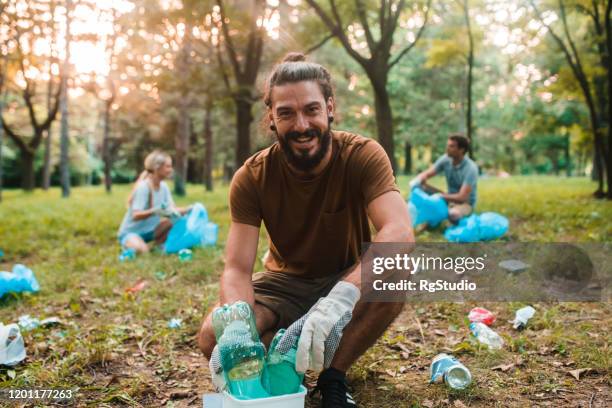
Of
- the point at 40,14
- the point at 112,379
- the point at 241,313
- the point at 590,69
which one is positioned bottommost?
the point at 112,379

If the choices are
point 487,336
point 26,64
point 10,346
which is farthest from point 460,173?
point 26,64

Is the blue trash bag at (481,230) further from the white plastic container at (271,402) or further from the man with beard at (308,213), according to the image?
the white plastic container at (271,402)

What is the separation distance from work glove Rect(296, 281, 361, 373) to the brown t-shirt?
0.56 meters

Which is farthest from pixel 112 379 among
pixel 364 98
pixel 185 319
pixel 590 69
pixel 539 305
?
pixel 364 98

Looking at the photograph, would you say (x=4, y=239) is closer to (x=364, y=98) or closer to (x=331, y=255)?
(x=331, y=255)

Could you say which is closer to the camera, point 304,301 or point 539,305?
point 304,301

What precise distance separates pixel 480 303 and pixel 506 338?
2.39 ft

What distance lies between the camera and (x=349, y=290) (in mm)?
2301

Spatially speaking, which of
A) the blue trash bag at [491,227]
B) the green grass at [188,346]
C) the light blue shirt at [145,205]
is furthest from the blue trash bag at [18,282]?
the blue trash bag at [491,227]

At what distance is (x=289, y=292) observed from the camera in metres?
2.89

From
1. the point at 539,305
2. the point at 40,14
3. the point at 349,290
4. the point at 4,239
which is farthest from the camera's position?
the point at 40,14

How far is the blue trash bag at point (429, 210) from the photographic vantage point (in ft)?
22.0

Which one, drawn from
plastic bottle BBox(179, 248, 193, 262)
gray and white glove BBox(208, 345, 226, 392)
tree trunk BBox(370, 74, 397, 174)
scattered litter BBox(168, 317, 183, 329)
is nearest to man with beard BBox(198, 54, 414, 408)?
gray and white glove BBox(208, 345, 226, 392)

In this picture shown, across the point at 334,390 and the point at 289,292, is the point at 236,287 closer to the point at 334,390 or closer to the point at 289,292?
the point at 289,292
